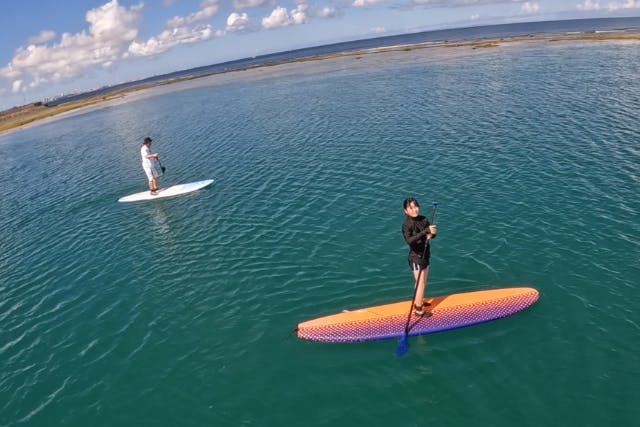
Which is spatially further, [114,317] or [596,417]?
[114,317]

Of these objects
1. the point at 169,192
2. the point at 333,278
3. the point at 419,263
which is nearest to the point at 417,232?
the point at 419,263

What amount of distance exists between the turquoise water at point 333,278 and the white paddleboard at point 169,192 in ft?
3.97

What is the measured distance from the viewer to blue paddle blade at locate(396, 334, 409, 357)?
14234 mm

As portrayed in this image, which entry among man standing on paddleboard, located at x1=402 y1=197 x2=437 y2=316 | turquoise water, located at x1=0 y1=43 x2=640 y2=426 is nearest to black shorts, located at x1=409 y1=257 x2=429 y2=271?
man standing on paddleboard, located at x1=402 y1=197 x2=437 y2=316

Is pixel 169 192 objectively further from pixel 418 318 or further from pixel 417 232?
pixel 417 232

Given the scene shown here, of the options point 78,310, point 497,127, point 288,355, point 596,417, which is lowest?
point 596,417

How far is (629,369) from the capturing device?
12500 mm

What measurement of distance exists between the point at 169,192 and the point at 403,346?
78.4 feet

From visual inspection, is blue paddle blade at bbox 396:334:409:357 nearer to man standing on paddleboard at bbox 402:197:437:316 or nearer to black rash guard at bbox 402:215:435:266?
man standing on paddleboard at bbox 402:197:437:316

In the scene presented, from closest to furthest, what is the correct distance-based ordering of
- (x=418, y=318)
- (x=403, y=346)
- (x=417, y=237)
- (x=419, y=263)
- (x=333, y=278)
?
(x=417, y=237)
(x=419, y=263)
(x=403, y=346)
(x=418, y=318)
(x=333, y=278)

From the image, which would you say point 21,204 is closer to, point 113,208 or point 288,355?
point 113,208

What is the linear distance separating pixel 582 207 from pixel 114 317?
22664mm

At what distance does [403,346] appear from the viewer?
1439 centimetres

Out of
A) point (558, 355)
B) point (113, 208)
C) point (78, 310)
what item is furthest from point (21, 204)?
point (558, 355)
